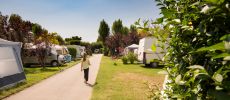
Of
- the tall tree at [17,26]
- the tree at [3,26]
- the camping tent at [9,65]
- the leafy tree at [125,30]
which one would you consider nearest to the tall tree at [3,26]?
the tree at [3,26]

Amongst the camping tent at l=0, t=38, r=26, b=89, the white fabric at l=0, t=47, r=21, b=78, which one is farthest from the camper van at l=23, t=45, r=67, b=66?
the white fabric at l=0, t=47, r=21, b=78

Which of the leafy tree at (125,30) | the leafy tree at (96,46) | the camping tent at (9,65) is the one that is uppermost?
the leafy tree at (125,30)

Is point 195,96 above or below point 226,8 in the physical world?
below

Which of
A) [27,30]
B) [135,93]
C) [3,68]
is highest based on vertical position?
[27,30]

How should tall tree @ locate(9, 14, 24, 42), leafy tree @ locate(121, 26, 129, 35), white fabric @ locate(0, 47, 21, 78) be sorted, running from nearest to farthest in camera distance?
white fabric @ locate(0, 47, 21, 78) < tall tree @ locate(9, 14, 24, 42) < leafy tree @ locate(121, 26, 129, 35)

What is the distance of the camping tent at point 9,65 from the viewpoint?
1295cm

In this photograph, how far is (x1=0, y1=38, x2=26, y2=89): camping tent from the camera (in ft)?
42.5

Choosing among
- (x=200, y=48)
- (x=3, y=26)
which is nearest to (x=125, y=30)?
(x=3, y=26)

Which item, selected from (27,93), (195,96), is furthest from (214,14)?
(27,93)

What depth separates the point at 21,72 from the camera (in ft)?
49.8

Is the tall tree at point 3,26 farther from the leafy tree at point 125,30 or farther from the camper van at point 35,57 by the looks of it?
the leafy tree at point 125,30

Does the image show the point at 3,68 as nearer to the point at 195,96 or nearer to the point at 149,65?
the point at 195,96

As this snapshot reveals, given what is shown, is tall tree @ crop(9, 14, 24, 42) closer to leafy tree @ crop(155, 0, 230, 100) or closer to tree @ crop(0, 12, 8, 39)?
tree @ crop(0, 12, 8, 39)

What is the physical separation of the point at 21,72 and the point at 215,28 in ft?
48.4
